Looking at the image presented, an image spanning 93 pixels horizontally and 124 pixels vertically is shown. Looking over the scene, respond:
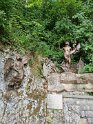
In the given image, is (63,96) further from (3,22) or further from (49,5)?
(49,5)

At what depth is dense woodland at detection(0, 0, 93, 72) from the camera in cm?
916

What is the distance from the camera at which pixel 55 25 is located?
10.5 meters

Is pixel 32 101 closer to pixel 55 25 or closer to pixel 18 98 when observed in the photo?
pixel 18 98

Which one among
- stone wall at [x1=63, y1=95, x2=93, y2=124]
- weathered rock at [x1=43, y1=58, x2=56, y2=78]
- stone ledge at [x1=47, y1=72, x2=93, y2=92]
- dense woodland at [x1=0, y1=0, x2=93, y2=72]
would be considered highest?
dense woodland at [x1=0, y1=0, x2=93, y2=72]

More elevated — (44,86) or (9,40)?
(9,40)

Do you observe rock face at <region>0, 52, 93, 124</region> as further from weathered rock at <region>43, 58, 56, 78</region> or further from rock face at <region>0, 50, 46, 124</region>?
weathered rock at <region>43, 58, 56, 78</region>

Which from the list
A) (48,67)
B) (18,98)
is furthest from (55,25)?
(18,98)

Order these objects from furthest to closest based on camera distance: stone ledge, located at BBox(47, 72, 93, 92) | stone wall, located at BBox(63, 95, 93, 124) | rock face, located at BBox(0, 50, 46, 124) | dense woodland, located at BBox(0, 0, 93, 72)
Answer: dense woodland, located at BBox(0, 0, 93, 72) → stone ledge, located at BBox(47, 72, 93, 92) → stone wall, located at BBox(63, 95, 93, 124) → rock face, located at BBox(0, 50, 46, 124)

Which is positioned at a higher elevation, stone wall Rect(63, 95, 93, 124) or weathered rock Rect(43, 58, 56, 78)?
weathered rock Rect(43, 58, 56, 78)

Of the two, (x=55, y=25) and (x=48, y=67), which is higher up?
(x=55, y=25)

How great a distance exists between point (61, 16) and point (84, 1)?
5.98ft

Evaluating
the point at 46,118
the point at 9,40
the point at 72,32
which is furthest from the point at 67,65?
the point at 46,118

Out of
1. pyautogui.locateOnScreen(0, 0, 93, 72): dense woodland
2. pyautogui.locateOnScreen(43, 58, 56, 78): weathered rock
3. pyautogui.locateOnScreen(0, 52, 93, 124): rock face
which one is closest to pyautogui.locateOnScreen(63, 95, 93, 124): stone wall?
pyautogui.locateOnScreen(0, 52, 93, 124): rock face

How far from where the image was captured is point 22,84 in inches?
249
